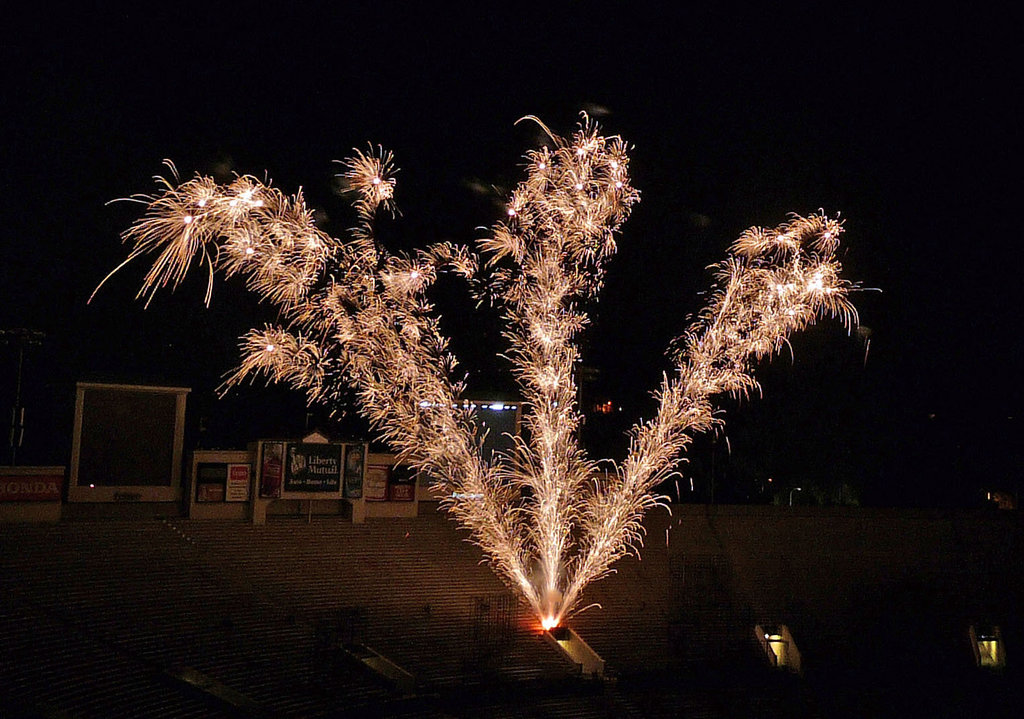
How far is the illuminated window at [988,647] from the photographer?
21.7m

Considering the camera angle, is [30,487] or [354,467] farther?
[354,467]

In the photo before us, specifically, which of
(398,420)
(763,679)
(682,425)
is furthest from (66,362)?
(763,679)

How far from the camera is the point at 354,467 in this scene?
2241cm

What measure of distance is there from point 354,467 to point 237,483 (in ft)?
8.65

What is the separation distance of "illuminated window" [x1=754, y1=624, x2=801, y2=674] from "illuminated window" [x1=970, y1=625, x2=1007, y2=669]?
185 inches

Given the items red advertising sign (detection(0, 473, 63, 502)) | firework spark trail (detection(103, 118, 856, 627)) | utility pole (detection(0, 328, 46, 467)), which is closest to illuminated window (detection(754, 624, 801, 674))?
firework spark trail (detection(103, 118, 856, 627))

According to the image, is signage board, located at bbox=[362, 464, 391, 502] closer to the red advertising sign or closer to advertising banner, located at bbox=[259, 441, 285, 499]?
advertising banner, located at bbox=[259, 441, 285, 499]

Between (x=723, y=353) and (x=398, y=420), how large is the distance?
6092mm

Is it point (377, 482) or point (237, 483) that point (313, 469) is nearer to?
point (237, 483)

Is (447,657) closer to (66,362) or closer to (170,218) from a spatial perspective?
(170,218)

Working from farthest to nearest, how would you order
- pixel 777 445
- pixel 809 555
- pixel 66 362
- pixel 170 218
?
pixel 777 445 < pixel 809 555 < pixel 66 362 < pixel 170 218

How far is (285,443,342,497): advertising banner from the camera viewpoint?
2164 cm

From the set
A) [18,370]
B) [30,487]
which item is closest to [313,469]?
[30,487]

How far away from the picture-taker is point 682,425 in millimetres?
18203
